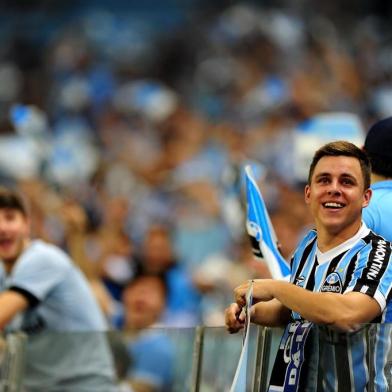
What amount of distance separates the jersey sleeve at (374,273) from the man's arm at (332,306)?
0.08 feet

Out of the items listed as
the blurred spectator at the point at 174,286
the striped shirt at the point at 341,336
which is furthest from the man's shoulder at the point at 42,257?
the blurred spectator at the point at 174,286

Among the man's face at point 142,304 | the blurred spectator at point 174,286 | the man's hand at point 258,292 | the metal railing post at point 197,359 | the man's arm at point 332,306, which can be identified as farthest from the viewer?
the blurred spectator at point 174,286

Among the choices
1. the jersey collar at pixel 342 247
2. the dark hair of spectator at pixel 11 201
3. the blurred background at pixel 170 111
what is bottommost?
the jersey collar at pixel 342 247

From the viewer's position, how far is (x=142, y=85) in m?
14.1

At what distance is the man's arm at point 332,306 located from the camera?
11.9 feet

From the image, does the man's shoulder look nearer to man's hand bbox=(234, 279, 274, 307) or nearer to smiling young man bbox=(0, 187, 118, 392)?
smiling young man bbox=(0, 187, 118, 392)

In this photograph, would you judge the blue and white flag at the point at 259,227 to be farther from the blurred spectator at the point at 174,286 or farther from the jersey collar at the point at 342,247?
the blurred spectator at the point at 174,286

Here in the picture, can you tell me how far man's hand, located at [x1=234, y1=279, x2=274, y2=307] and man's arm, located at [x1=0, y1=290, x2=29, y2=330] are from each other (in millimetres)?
2169

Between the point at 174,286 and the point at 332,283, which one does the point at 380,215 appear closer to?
the point at 332,283

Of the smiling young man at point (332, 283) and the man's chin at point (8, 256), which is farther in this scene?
the man's chin at point (8, 256)

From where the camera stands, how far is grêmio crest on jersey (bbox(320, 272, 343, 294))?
3762 mm

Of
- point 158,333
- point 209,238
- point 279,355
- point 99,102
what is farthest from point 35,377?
point 99,102

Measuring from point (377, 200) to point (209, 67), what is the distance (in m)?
9.72

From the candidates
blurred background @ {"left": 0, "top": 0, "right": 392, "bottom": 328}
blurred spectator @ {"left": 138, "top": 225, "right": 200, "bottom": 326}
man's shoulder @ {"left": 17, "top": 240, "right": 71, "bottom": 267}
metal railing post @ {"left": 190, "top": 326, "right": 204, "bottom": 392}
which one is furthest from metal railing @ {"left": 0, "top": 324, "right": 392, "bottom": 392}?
blurred spectator @ {"left": 138, "top": 225, "right": 200, "bottom": 326}
